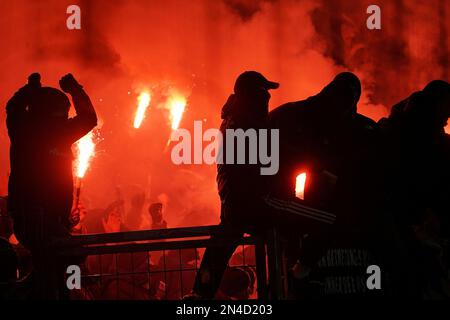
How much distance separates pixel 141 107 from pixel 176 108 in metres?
1.02

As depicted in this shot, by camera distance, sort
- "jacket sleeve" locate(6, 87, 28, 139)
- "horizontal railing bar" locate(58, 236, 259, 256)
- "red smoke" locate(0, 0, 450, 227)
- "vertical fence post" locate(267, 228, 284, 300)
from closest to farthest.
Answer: "vertical fence post" locate(267, 228, 284, 300), "horizontal railing bar" locate(58, 236, 259, 256), "jacket sleeve" locate(6, 87, 28, 139), "red smoke" locate(0, 0, 450, 227)

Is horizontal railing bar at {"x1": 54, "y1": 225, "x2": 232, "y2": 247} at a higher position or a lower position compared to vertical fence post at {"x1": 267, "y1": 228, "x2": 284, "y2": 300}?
higher

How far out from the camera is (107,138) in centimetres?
1811

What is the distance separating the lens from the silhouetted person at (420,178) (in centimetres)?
477

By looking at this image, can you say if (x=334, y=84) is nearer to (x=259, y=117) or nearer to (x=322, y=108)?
(x=322, y=108)

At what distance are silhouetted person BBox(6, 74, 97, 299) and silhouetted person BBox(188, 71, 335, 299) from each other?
1.07 m

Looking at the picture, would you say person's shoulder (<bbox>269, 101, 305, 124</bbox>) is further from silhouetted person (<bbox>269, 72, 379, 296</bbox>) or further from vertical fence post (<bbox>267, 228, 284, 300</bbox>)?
vertical fence post (<bbox>267, 228, 284, 300</bbox>)

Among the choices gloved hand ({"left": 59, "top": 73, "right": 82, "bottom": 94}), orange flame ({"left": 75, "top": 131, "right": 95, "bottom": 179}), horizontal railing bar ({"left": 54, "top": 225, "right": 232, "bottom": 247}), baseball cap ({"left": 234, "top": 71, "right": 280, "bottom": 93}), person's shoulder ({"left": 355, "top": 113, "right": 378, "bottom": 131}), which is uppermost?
orange flame ({"left": 75, "top": 131, "right": 95, "bottom": 179})

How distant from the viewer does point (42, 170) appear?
4.93 meters

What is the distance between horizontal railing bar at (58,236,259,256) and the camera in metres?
Result: 4.59

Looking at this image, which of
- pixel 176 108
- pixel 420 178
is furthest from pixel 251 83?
pixel 176 108

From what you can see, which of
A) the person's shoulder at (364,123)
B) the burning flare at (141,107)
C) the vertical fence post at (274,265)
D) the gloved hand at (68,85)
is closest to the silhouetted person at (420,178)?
the person's shoulder at (364,123)
